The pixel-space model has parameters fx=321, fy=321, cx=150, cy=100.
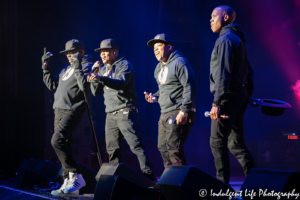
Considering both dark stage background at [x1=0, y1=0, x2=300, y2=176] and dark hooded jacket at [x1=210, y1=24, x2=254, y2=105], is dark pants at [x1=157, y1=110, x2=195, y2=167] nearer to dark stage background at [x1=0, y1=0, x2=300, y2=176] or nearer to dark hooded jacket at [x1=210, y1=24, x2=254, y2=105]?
dark hooded jacket at [x1=210, y1=24, x2=254, y2=105]

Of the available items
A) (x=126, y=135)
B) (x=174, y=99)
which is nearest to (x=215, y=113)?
(x=174, y=99)

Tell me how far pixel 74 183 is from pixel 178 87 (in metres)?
1.67

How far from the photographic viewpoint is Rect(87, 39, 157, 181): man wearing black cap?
3566 mm

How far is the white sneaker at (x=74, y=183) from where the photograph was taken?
3709mm

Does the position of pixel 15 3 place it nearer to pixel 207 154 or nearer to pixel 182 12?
pixel 182 12

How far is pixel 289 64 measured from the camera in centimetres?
788

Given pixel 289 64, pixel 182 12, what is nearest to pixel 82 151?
pixel 182 12

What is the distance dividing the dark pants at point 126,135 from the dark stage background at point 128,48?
2.20 metres

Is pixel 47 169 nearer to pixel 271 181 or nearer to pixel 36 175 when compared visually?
pixel 36 175

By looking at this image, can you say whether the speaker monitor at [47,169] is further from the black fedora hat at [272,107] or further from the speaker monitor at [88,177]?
the black fedora hat at [272,107]

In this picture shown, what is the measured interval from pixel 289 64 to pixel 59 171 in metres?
6.08

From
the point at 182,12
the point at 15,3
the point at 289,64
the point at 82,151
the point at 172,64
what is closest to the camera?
the point at 172,64

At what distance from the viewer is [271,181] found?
181 centimetres

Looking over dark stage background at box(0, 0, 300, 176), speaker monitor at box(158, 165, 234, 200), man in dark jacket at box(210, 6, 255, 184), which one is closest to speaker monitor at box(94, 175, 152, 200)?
speaker monitor at box(158, 165, 234, 200)
